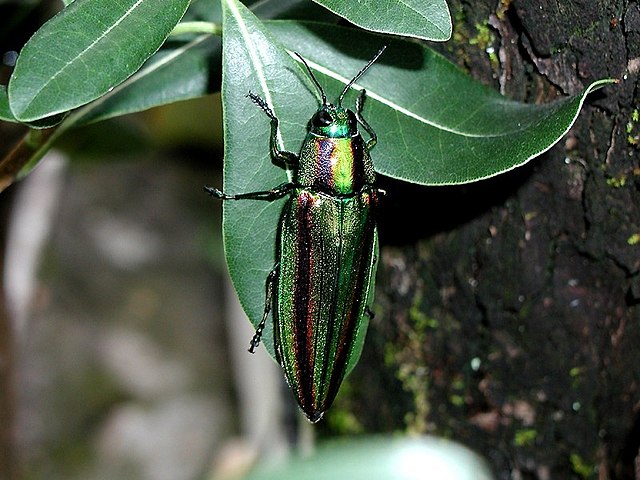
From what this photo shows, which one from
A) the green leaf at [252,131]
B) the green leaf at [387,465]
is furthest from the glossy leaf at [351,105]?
the green leaf at [387,465]

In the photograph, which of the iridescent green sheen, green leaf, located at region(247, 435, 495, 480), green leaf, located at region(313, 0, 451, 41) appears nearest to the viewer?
green leaf, located at region(247, 435, 495, 480)

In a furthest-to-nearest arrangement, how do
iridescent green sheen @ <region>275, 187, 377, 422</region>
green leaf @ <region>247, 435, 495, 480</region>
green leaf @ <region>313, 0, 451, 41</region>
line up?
iridescent green sheen @ <region>275, 187, 377, 422</region>, green leaf @ <region>313, 0, 451, 41</region>, green leaf @ <region>247, 435, 495, 480</region>

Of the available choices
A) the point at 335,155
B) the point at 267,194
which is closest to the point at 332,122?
the point at 335,155

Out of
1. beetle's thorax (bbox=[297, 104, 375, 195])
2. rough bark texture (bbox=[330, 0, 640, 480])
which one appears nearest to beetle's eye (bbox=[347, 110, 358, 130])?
beetle's thorax (bbox=[297, 104, 375, 195])

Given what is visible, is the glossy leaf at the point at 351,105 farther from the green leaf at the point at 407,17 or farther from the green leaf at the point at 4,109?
the green leaf at the point at 4,109

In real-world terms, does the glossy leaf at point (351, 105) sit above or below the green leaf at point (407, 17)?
below

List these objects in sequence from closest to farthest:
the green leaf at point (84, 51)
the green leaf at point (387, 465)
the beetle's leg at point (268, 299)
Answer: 1. the green leaf at point (387, 465)
2. the green leaf at point (84, 51)
3. the beetle's leg at point (268, 299)

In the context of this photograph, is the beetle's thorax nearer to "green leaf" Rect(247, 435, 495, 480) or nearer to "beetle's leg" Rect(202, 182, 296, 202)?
"beetle's leg" Rect(202, 182, 296, 202)
